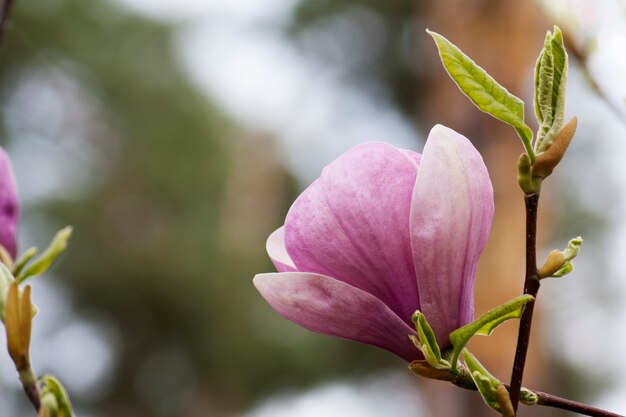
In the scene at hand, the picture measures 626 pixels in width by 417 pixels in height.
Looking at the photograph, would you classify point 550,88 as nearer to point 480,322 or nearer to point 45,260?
point 480,322

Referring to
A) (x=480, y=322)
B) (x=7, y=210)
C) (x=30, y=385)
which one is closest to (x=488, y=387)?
(x=480, y=322)

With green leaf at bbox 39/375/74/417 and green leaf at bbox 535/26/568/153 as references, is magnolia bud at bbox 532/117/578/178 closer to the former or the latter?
green leaf at bbox 535/26/568/153

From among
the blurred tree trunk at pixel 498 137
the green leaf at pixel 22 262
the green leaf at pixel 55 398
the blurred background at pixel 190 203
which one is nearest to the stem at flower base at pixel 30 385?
the green leaf at pixel 55 398

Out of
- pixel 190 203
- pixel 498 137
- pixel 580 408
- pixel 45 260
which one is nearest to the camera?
pixel 580 408

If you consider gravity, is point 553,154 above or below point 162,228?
above

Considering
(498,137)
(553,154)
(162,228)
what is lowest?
(162,228)

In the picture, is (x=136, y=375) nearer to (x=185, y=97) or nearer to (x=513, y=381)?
(x=185, y=97)

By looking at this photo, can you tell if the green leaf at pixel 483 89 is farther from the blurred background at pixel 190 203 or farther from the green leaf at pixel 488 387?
the blurred background at pixel 190 203
